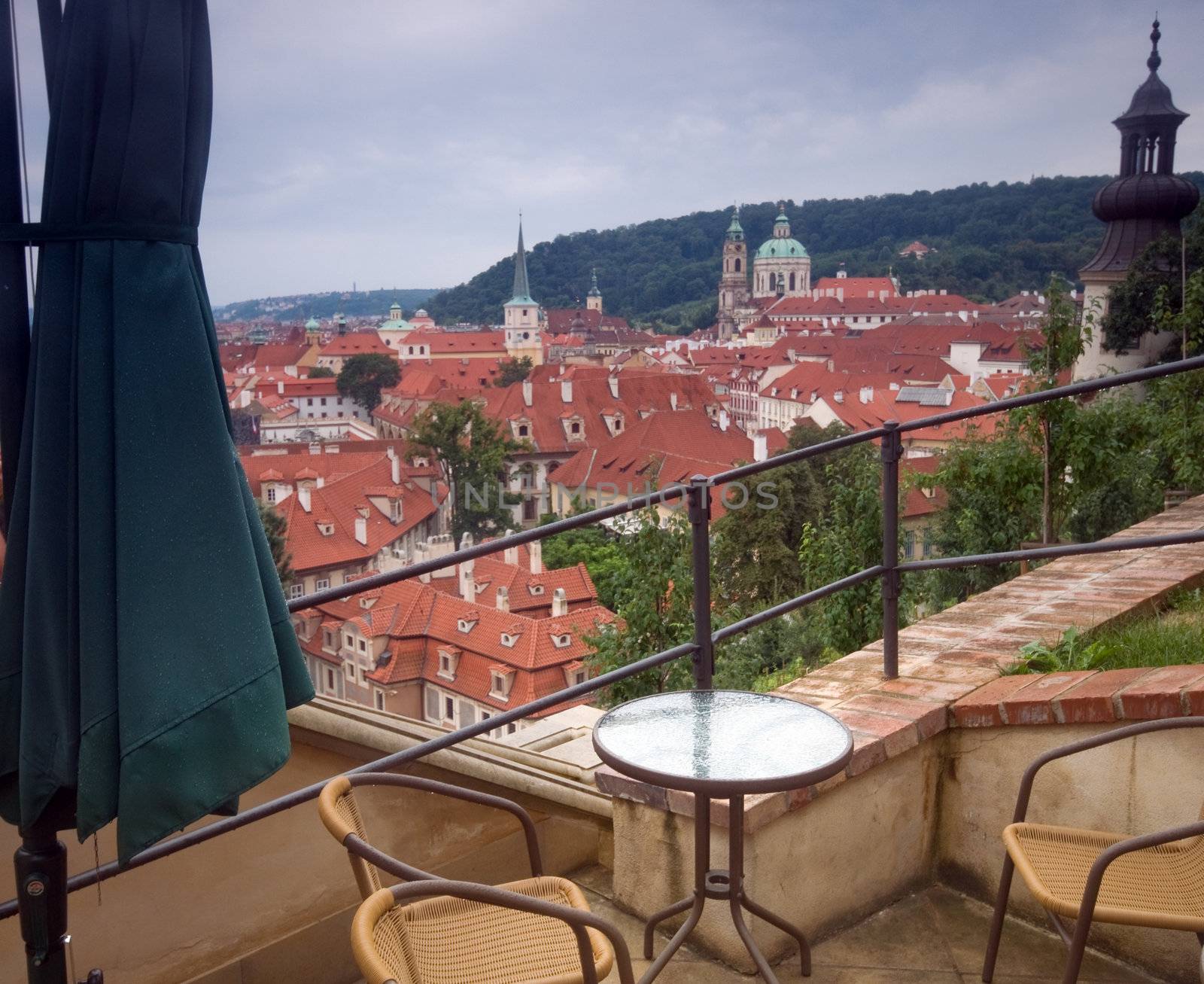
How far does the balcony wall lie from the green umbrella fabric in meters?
0.81

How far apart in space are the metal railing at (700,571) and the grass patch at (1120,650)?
0.98ft

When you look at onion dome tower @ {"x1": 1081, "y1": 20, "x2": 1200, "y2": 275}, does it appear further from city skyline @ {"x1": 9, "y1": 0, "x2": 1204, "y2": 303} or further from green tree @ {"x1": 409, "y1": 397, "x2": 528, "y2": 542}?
green tree @ {"x1": 409, "y1": 397, "x2": 528, "y2": 542}

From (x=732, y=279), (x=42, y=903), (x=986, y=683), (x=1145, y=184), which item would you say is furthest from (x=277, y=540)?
(x=732, y=279)

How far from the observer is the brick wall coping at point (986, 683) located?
179cm

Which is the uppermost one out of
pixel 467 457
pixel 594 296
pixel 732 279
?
pixel 732 279

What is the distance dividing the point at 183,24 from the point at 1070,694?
1663mm

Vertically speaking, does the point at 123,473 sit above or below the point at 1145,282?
below

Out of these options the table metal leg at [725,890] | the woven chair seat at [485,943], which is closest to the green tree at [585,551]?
the table metal leg at [725,890]

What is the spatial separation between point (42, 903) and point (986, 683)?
169 centimetres

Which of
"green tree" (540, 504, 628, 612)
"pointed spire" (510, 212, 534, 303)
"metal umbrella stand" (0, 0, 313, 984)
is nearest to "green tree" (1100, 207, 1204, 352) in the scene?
"green tree" (540, 504, 628, 612)

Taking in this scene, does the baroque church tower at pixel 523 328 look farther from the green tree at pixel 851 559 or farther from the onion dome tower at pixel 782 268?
the green tree at pixel 851 559

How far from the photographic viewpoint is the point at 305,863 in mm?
1940

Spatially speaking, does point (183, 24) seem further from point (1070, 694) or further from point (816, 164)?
point (816, 164)

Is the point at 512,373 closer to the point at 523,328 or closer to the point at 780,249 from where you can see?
the point at 523,328
